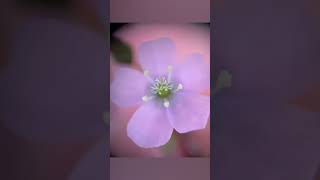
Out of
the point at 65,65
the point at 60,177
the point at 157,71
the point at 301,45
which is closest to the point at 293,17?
the point at 301,45

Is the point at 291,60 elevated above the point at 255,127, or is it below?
above

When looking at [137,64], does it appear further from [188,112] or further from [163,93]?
[188,112]

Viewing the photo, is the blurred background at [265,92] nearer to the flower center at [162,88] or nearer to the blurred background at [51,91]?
the flower center at [162,88]

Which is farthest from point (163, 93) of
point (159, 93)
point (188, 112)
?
point (188, 112)

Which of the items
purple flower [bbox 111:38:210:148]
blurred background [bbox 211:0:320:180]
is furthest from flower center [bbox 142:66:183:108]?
blurred background [bbox 211:0:320:180]

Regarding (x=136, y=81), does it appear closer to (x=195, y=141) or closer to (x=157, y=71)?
(x=157, y=71)

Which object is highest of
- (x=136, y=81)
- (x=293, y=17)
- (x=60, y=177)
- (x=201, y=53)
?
(x=293, y=17)
